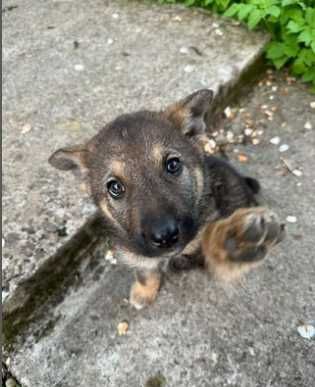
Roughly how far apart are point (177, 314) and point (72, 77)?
7.82 feet

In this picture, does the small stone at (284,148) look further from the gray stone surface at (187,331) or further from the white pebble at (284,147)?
the gray stone surface at (187,331)

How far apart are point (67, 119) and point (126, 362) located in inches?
80.6

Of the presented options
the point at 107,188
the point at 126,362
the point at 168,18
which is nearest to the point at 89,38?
the point at 168,18

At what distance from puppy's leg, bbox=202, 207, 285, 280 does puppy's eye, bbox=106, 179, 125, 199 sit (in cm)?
59

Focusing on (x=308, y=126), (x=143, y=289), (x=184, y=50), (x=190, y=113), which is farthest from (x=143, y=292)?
(x=184, y=50)

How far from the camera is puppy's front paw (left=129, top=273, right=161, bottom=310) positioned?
143 inches

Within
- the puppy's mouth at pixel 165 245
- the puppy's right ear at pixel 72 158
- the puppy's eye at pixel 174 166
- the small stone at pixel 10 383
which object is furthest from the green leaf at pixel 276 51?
the small stone at pixel 10 383

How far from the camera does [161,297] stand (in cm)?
375

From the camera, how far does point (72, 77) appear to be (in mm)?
4859

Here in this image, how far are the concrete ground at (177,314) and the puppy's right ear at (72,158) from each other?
401mm

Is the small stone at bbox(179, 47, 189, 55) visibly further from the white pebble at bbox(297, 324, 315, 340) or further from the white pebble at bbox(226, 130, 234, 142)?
the white pebble at bbox(297, 324, 315, 340)

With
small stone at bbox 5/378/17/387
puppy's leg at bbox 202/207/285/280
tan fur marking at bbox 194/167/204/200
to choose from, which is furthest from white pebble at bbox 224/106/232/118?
small stone at bbox 5/378/17/387

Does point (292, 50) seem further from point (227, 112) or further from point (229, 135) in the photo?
point (229, 135)

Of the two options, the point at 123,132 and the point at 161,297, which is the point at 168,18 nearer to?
the point at 123,132
